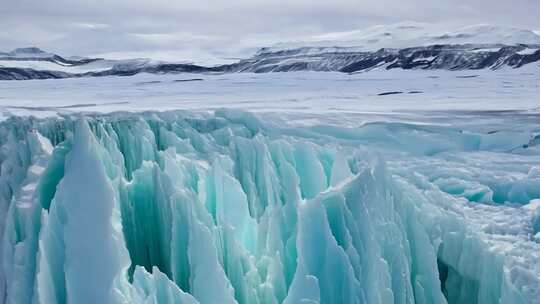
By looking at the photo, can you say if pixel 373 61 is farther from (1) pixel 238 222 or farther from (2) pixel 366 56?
(1) pixel 238 222

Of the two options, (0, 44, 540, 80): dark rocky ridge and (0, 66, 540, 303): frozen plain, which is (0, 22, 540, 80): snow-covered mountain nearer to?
(0, 44, 540, 80): dark rocky ridge

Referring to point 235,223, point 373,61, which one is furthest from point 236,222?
point 373,61

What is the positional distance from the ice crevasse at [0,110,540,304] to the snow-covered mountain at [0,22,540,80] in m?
32.6

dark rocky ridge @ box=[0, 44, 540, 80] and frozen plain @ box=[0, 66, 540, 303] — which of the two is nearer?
frozen plain @ box=[0, 66, 540, 303]

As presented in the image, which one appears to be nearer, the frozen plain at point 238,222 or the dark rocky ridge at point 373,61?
the frozen plain at point 238,222

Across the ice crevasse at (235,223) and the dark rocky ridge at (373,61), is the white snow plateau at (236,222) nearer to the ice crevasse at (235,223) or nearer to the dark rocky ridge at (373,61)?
the ice crevasse at (235,223)

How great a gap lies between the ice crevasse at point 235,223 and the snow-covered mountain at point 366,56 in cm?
3255

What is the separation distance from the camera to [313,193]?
605 centimetres

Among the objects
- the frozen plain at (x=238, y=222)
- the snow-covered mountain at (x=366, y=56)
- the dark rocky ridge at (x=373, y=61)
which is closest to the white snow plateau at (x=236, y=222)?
the frozen plain at (x=238, y=222)

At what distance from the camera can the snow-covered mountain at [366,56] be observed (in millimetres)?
46656

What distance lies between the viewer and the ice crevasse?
4551mm

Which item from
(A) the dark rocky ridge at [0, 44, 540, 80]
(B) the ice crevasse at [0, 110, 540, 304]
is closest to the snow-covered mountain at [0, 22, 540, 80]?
(A) the dark rocky ridge at [0, 44, 540, 80]

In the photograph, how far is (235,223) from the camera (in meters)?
5.48

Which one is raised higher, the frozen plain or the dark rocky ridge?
the frozen plain
